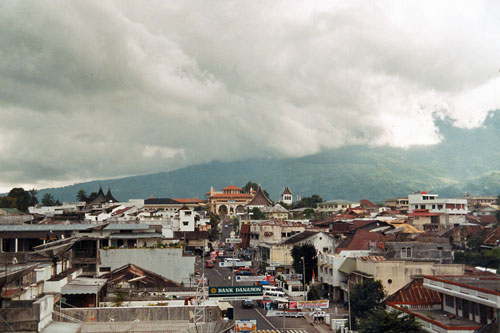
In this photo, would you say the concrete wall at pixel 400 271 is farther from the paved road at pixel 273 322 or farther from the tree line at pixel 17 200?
the tree line at pixel 17 200

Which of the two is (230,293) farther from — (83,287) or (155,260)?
(155,260)

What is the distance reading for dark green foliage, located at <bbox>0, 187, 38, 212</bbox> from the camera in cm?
15950

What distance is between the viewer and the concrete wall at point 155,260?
53.1 meters

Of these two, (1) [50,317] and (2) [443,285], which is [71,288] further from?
(2) [443,285]

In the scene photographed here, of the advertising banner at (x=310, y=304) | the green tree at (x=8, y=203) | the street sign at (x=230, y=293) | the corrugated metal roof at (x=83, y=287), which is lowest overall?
the advertising banner at (x=310, y=304)

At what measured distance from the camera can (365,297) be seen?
52656mm

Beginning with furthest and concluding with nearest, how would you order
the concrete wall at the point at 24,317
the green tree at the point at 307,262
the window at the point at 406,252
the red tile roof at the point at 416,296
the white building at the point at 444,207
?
the white building at the point at 444,207 < the green tree at the point at 307,262 < the window at the point at 406,252 < the red tile roof at the point at 416,296 < the concrete wall at the point at 24,317

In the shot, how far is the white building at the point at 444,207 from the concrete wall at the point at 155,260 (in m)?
80.7

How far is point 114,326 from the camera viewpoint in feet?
99.6

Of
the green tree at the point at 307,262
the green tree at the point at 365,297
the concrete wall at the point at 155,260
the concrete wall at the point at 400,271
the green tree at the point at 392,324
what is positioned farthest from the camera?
the green tree at the point at 307,262

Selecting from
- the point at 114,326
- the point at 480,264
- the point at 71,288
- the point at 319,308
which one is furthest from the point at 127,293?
the point at 480,264

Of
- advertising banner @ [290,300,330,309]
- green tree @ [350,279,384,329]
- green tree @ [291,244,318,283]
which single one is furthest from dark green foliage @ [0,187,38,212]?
green tree @ [350,279,384,329]

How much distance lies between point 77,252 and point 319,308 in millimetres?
24488

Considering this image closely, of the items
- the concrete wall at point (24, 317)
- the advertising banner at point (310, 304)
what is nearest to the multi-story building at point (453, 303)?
the advertising banner at point (310, 304)
